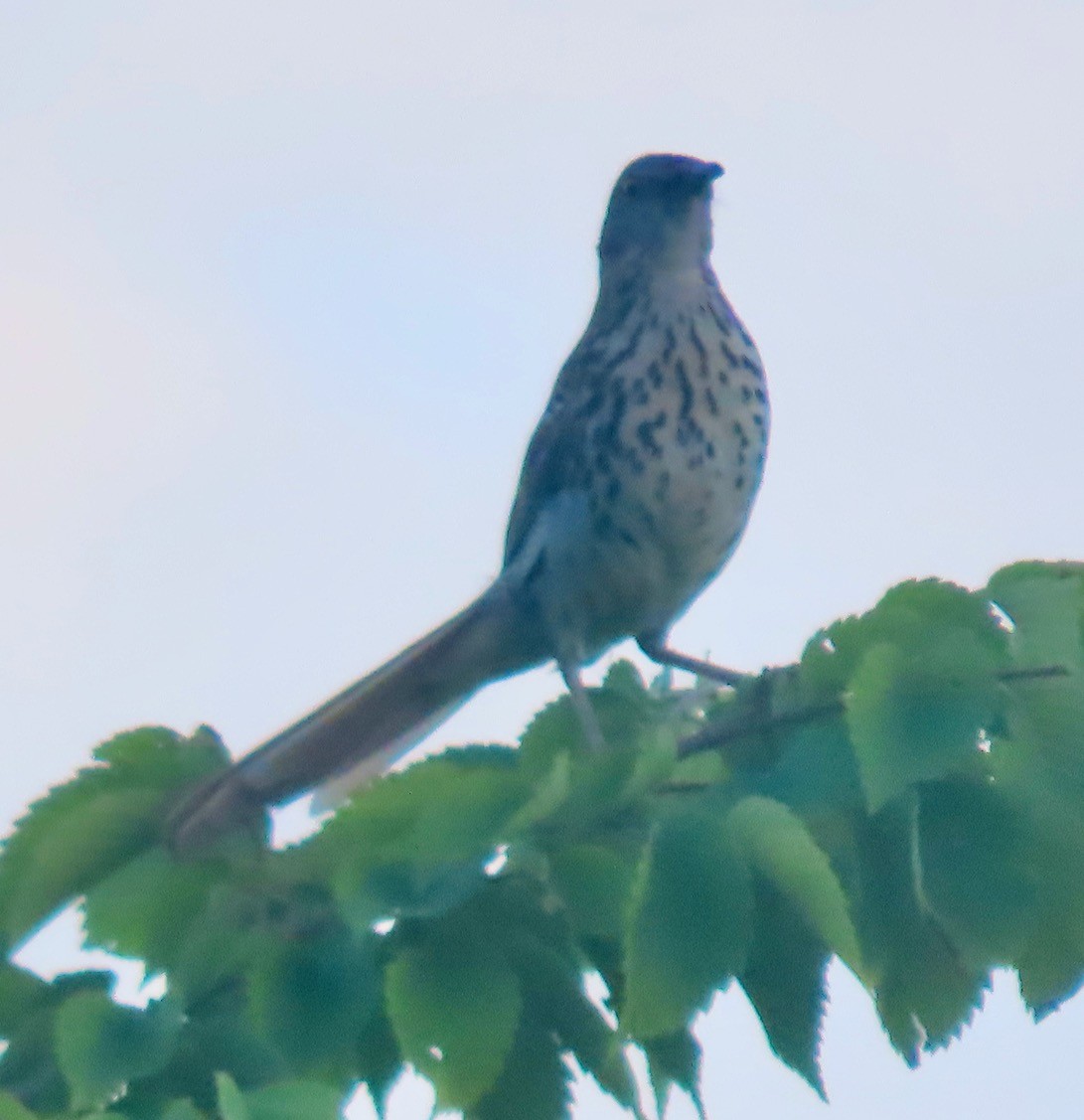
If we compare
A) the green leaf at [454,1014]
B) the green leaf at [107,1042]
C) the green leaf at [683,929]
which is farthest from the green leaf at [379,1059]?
the green leaf at [683,929]

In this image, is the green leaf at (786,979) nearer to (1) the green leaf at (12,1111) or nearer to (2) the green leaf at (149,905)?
(2) the green leaf at (149,905)

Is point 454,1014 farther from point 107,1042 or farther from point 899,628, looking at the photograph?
point 899,628

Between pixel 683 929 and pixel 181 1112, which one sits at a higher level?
pixel 181 1112

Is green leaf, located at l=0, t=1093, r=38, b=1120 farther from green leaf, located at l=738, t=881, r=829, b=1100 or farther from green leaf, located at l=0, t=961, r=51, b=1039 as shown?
green leaf, located at l=738, t=881, r=829, b=1100

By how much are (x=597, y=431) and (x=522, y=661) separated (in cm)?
69

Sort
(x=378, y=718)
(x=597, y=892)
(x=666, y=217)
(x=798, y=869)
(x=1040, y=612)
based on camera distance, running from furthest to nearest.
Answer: (x=666, y=217)
(x=378, y=718)
(x=1040, y=612)
(x=597, y=892)
(x=798, y=869)

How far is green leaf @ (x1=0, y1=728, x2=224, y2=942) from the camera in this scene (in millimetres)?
2307

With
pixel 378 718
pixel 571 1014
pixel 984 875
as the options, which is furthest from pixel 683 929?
pixel 378 718

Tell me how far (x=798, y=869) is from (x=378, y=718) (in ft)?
7.98

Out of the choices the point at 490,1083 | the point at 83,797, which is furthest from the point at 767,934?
the point at 83,797

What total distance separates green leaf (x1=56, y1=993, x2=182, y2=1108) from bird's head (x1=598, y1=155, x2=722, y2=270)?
4.15m

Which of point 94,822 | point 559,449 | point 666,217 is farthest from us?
point 666,217

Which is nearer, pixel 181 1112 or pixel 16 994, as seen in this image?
pixel 181 1112

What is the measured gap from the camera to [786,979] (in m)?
2.28
